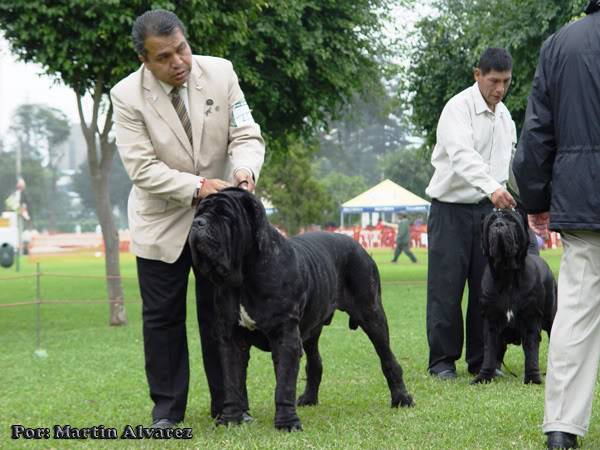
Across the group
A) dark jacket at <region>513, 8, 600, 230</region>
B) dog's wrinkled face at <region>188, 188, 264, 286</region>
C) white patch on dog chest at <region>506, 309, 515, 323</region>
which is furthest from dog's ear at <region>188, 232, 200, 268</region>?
white patch on dog chest at <region>506, 309, 515, 323</region>

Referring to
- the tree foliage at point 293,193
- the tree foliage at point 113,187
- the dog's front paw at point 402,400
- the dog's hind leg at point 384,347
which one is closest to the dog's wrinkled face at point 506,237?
the dog's hind leg at point 384,347

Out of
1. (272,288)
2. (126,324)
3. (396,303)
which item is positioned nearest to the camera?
(272,288)

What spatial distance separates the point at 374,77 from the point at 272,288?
17.8 meters

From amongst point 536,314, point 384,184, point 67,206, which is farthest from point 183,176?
point 67,206

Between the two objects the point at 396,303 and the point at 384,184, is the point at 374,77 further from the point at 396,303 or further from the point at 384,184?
the point at 384,184

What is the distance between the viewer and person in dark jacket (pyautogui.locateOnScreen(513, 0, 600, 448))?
472cm

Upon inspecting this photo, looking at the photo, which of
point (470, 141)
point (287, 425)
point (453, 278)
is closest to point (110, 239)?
point (453, 278)

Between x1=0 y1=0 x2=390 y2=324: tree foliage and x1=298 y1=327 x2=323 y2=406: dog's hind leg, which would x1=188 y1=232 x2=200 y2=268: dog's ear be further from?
x1=0 y1=0 x2=390 y2=324: tree foliage

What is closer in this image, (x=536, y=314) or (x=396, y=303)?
(x=536, y=314)

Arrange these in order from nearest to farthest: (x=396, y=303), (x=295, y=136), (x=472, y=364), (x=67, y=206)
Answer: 1. (x=472, y=364)
2. (x=396, y=303)
3. (x=295, y=136)
4. (x=67, y=206)

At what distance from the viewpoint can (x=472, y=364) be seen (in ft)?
27.2

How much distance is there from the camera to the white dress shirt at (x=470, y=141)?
7.88m

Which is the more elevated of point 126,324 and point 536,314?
point 536,314

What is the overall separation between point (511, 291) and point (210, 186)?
3084mm
